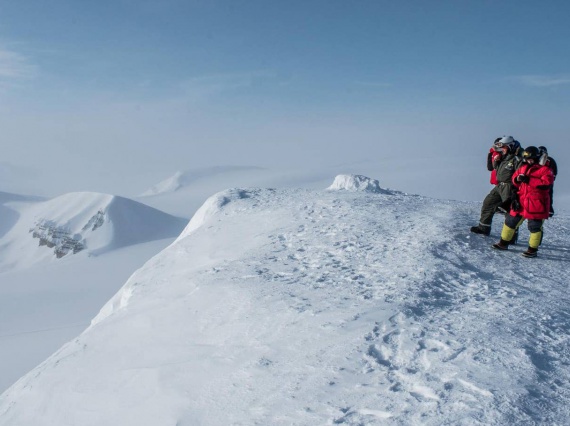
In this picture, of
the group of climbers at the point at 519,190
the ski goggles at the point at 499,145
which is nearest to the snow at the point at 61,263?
the group of climbers at the point at 519,190

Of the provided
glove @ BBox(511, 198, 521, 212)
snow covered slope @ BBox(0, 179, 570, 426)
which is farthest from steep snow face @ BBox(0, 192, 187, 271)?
glove @ BBox(511, 198, 521, 212)

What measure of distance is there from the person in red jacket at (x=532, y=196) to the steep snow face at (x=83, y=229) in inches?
1434

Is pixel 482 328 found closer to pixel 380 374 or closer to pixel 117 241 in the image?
pixel 380 374

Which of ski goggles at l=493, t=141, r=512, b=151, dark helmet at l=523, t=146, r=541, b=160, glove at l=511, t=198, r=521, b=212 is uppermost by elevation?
ski goggles at l=493, t=141, r=512, b=151

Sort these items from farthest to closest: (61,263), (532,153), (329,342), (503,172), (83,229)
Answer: (83,229), (61,263), (503,172), (532,153), (329,342)

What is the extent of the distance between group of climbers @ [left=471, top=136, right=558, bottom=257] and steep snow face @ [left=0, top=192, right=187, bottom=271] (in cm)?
3591

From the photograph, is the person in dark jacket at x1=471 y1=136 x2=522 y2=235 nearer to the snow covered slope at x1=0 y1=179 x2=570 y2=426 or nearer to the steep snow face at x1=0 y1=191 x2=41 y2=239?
the snow covered slope at x1=0 y1=179 x2=570 y2=426

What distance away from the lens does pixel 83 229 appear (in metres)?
41.8

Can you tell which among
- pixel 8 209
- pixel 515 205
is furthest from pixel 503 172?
pixel 8 209

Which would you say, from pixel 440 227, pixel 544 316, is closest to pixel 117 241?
pixel 440 227

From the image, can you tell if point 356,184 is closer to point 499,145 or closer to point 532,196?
point 499,145

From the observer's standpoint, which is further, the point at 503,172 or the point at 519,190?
the point at 503,172

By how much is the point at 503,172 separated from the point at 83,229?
41.1 meters

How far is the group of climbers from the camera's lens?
5848 millimetres
